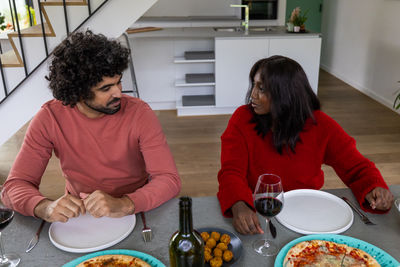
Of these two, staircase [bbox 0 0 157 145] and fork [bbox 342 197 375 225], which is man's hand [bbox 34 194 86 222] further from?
staircase [bbox 0 0 157 145]

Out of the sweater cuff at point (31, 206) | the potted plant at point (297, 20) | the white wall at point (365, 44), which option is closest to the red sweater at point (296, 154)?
the sweater cuff at point (31, 206)

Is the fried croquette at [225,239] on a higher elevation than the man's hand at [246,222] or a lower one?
higher

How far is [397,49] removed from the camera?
4.30 metres

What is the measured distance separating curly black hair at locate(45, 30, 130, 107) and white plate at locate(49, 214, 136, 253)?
0.47m

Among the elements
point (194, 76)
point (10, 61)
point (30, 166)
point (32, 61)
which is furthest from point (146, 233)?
point (194, 76)

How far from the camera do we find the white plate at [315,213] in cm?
111

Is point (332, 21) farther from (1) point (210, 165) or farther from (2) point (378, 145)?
(1) point (210, 165)

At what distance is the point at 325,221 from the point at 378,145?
105 inches

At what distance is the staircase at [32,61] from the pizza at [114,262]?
1.83 m

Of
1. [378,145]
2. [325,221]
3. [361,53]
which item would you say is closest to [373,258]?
[325,221]

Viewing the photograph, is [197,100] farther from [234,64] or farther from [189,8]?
[189,8]

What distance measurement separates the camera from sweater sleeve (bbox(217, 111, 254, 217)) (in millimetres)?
1234

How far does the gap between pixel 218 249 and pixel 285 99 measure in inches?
27.2

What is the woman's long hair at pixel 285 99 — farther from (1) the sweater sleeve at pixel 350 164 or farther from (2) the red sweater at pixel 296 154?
(1) the sweater sleeve at pixel 350 164
